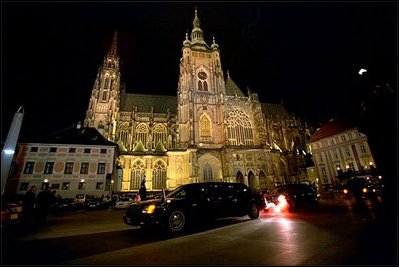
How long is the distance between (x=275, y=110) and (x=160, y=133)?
113ft

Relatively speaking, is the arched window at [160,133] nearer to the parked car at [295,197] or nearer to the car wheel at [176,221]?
the parked car at [295,197]

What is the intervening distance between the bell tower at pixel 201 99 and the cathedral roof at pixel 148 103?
9.92m

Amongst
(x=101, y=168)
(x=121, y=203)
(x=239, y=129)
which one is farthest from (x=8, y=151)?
(x=239, y=129)

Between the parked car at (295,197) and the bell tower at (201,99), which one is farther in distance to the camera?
the bell tower at (201,99)

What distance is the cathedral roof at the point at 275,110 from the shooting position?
55.7m

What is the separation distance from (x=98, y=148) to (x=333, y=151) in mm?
39942

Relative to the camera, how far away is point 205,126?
38.7 metres

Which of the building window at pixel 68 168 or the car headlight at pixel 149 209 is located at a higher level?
the building window at pixel 68 168

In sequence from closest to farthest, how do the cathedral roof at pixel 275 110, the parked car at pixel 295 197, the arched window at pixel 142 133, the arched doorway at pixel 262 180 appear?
the parked car at pixel 295 197
the arched doorway at pixel 262 180
the arched window at pixel 142 133
the cathedral roof at pixel 275 110

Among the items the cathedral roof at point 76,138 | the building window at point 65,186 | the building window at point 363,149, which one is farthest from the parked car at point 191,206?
the building window at point 363,149

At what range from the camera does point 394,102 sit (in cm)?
898

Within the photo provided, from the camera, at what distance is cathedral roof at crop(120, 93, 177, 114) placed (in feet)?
155

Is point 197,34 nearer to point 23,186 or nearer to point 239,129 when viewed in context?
point 239,129

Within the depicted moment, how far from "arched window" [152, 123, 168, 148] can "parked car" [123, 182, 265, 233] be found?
113 ft
